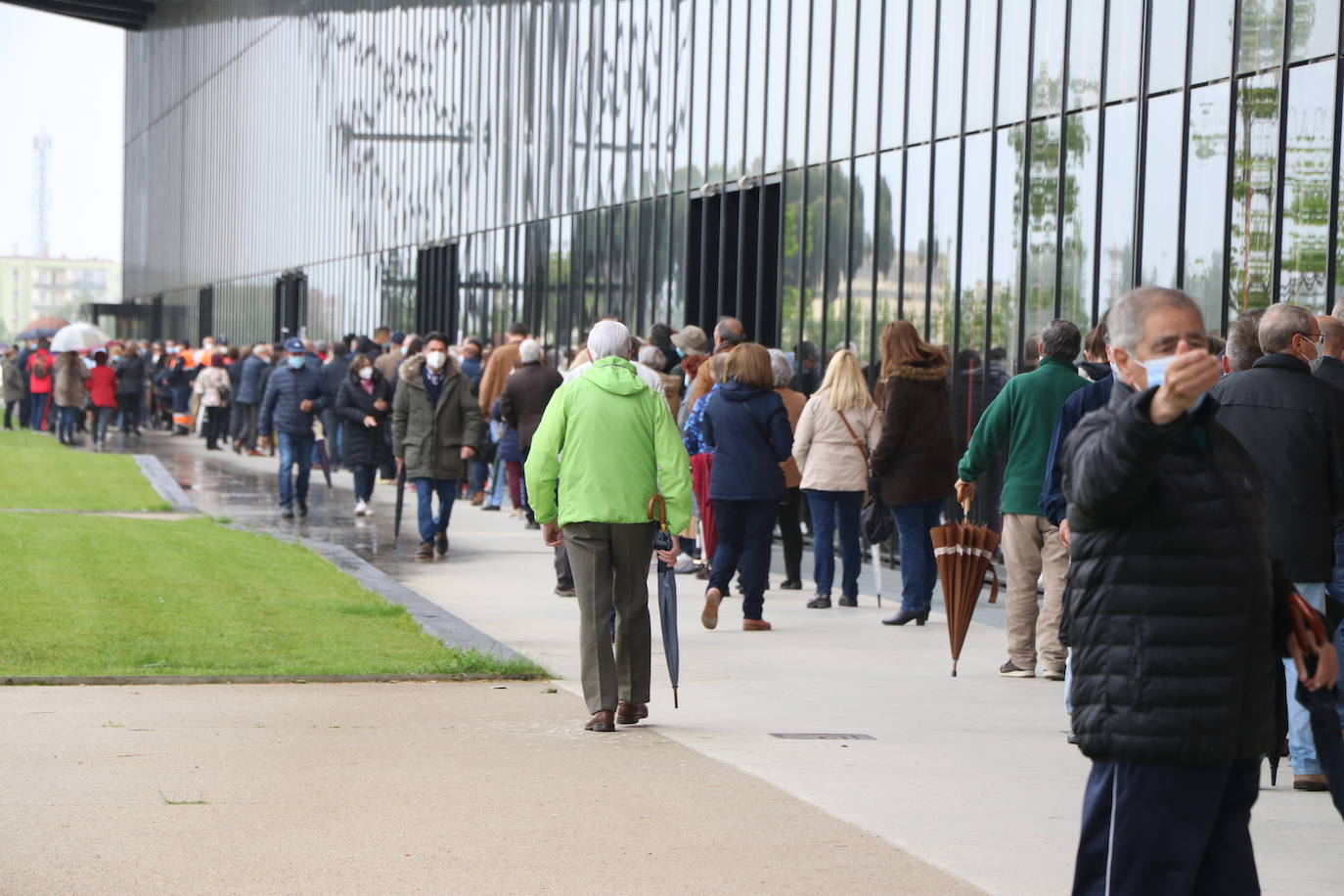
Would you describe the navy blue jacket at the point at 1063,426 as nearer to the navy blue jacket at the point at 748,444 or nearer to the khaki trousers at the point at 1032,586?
the khaki trousers at the point at 1032,586

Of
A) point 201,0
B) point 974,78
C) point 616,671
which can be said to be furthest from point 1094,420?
point 201,0

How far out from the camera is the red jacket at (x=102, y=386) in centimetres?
3500

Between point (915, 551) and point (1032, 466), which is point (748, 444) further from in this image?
point (1032, 466)

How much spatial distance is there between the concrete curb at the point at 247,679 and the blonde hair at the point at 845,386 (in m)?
4.38

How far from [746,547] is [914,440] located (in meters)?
1.32

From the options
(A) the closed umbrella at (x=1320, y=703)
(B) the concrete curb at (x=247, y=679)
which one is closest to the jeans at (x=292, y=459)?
(B) the concrete curb at (x=247, y=679)

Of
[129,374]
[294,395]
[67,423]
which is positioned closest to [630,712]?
[294,395]

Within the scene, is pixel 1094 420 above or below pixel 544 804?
above

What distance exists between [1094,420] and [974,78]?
523 inches

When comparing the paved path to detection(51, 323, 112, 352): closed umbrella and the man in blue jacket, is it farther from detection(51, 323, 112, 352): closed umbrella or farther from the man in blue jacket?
detection(51, 323, 112, 352): closed umbrella

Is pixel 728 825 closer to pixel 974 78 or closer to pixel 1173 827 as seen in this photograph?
pixel 1173 827

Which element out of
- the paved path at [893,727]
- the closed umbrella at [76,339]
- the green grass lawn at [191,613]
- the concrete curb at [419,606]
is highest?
the closed umbrella at [76,339]

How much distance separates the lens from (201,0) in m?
63.4

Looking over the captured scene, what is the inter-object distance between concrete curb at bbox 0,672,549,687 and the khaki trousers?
8.34 feet
